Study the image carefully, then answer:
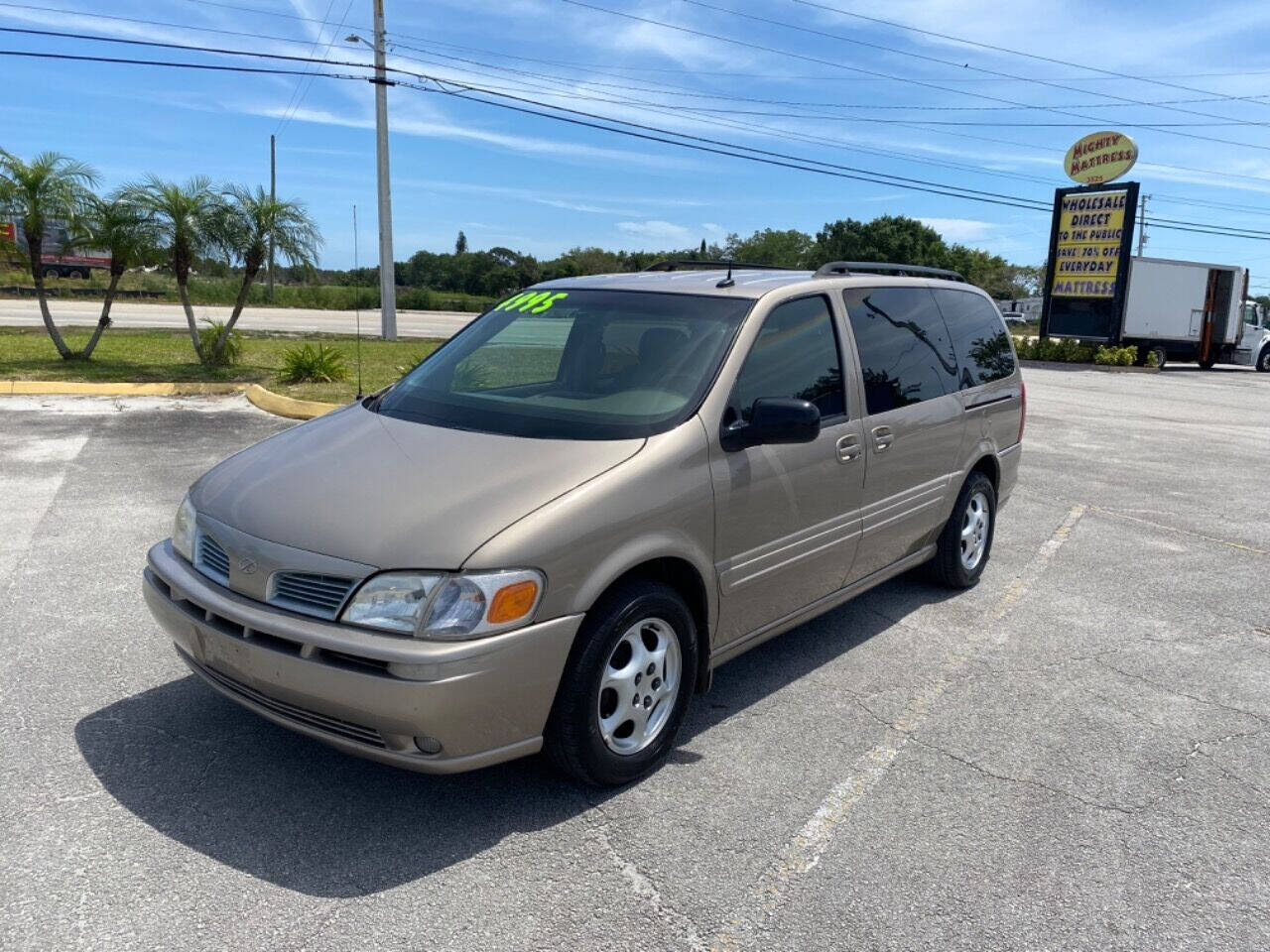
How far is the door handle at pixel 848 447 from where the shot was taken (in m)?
4.44

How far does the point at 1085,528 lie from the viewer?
7.76 meters

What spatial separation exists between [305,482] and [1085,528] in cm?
630

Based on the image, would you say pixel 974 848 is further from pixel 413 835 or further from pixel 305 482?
pixel 305 482

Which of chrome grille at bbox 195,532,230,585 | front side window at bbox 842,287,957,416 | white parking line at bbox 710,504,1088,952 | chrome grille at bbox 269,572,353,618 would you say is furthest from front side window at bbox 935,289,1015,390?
chrome grille at bbox 195,532,230,585

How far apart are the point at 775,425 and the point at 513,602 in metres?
1.27

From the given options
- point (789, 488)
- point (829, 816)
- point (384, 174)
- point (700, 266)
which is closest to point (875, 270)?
point (700, 266)

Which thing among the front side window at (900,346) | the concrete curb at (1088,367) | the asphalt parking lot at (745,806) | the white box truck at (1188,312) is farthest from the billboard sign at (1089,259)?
the front side window at (900,346)

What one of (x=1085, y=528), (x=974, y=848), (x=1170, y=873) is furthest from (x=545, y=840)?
(x=1085, y=528)

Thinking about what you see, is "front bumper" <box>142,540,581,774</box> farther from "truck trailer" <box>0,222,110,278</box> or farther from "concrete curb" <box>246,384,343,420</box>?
"truck trailer" <box>0,222,110,278</box>

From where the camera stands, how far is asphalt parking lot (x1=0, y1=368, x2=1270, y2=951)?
9.30 feet

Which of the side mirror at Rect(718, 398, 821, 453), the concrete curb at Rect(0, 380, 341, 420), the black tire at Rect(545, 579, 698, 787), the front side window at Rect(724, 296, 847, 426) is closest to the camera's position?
the black tire at Rect(545, 579, 698, 787)

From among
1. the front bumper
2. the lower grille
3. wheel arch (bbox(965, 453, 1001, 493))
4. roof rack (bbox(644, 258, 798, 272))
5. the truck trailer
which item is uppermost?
the truck trailer

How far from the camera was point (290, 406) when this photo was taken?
39.0ft

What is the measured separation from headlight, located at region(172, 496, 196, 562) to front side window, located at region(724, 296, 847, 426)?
6.58 feet
